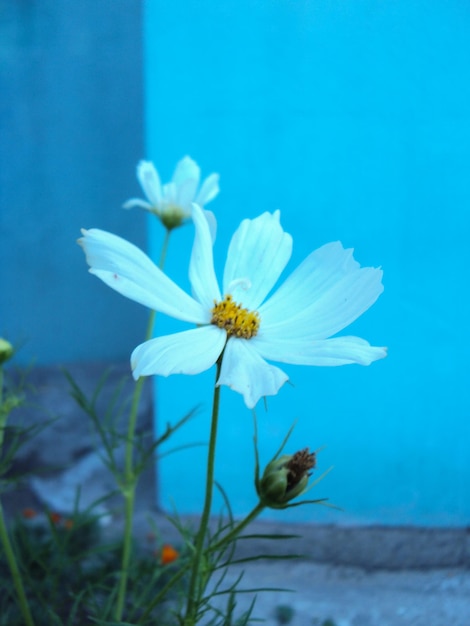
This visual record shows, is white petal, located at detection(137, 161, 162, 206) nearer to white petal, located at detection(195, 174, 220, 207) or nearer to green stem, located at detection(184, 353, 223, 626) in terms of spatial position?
white petal, located at detection(195, 174, 220, 207)

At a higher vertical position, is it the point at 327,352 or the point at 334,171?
the point at 334,171

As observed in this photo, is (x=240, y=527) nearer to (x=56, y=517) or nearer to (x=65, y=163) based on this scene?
(x=56, y=517)

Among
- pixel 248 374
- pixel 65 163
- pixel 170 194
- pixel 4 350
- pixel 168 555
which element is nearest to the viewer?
pixel 248 374

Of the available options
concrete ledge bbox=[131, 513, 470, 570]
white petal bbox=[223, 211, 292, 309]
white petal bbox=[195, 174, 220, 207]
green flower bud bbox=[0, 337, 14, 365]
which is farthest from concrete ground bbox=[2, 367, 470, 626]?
white petal bbox=[223, 211, 292, 309]

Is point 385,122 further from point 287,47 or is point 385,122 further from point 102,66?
point 102,66

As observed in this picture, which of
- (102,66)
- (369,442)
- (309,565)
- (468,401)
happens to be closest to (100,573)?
(309,565)

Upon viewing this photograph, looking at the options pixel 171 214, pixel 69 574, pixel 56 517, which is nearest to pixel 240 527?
pixel 171 214
